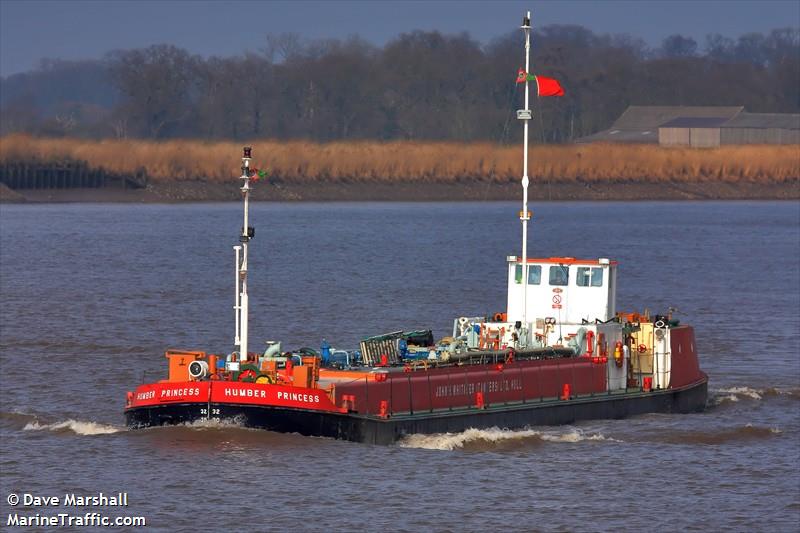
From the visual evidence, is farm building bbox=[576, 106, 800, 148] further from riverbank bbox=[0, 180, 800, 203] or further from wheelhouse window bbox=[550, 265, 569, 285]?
wheelhouse window bbox=[550, 265, 569, 285]

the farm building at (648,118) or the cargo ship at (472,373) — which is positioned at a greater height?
the farm building at (648,118)

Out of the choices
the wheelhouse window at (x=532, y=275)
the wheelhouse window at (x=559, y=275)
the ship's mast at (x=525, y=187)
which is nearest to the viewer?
the ship's mast at (x=525, y=187)

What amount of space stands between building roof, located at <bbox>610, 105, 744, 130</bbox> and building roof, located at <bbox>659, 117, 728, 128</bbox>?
1411 millimetres

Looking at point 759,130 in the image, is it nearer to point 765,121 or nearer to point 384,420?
point 765,121

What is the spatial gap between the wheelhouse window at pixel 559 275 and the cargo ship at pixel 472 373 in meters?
0.03

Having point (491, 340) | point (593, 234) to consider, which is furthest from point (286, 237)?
point (491, 340)

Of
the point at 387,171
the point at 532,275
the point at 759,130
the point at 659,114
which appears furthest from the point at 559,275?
the point at 659,114

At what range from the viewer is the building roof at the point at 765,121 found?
17388 centimetres

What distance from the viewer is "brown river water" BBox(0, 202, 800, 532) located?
30219 millimetres

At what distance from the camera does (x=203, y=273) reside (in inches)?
3007

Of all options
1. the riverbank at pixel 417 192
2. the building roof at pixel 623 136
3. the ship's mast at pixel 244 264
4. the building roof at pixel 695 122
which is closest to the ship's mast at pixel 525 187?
the ship's mast at pixel 244 264

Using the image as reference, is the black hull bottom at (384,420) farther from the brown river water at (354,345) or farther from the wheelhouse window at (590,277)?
the wheelhouse window at (590,277)

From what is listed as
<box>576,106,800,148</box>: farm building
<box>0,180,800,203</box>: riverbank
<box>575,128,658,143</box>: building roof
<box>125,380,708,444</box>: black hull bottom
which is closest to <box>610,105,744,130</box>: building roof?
<box>576,106,800,148</box>: farm building

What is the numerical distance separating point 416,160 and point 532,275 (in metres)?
97.3
